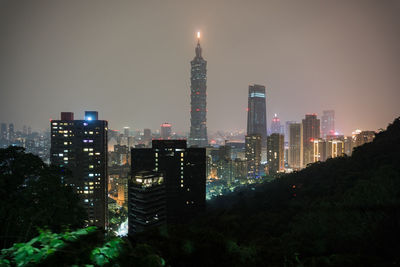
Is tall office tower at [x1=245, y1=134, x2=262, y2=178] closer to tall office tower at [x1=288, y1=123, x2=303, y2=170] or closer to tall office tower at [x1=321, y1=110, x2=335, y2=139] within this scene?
tall office tower at [x1=288, y1=123, x2=303, y2=170]

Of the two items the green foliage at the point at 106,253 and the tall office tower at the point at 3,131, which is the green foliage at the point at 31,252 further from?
the tall office tower at the point at 3,131

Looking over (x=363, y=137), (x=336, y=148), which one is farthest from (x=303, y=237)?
(x=336, y=148)

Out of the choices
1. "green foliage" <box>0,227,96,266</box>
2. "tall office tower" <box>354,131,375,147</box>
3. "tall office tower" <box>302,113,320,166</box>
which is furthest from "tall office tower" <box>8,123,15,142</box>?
"tall office tower" <box>302,113,320,166</box>

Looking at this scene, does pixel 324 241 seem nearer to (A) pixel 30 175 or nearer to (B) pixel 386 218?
(B) pixel 386 218

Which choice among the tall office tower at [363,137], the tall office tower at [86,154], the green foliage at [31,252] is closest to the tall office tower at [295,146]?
the tall office tower at [363,137]

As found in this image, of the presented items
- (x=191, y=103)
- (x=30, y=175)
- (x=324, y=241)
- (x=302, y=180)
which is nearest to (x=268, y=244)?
(x=324, y=241)
